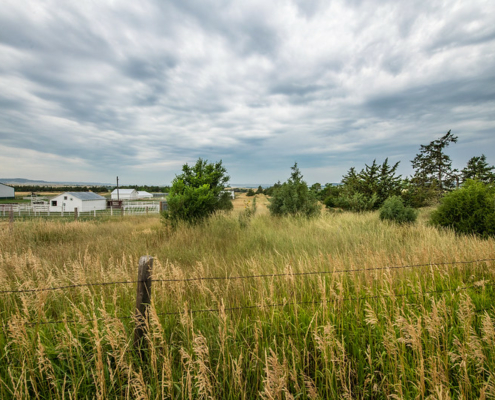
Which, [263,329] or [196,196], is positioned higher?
[196,196]

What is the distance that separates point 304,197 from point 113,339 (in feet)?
37.1

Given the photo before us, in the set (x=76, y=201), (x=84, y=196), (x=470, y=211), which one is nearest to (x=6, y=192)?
(x=84, y=196)

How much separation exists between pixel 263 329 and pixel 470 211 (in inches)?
348

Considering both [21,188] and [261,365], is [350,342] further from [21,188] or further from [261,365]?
[21,188]

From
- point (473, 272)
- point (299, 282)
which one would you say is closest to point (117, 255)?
point (299, 282)

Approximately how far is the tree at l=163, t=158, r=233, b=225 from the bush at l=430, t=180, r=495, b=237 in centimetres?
939

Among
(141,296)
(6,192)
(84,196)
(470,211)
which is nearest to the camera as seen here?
(141,296)

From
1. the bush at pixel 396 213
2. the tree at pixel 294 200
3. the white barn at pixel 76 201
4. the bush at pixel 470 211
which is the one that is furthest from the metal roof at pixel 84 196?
the bush at pixel 470 211

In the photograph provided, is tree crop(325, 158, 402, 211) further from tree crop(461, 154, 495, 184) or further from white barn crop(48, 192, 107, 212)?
white barn crop(48, 192, 107, 212)

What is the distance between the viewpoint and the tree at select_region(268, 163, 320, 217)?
40.1ft

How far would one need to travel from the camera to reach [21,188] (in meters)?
115

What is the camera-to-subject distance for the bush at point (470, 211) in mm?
7582

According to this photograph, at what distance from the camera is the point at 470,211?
7984 mm

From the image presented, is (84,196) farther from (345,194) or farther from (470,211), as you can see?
(470,211)
